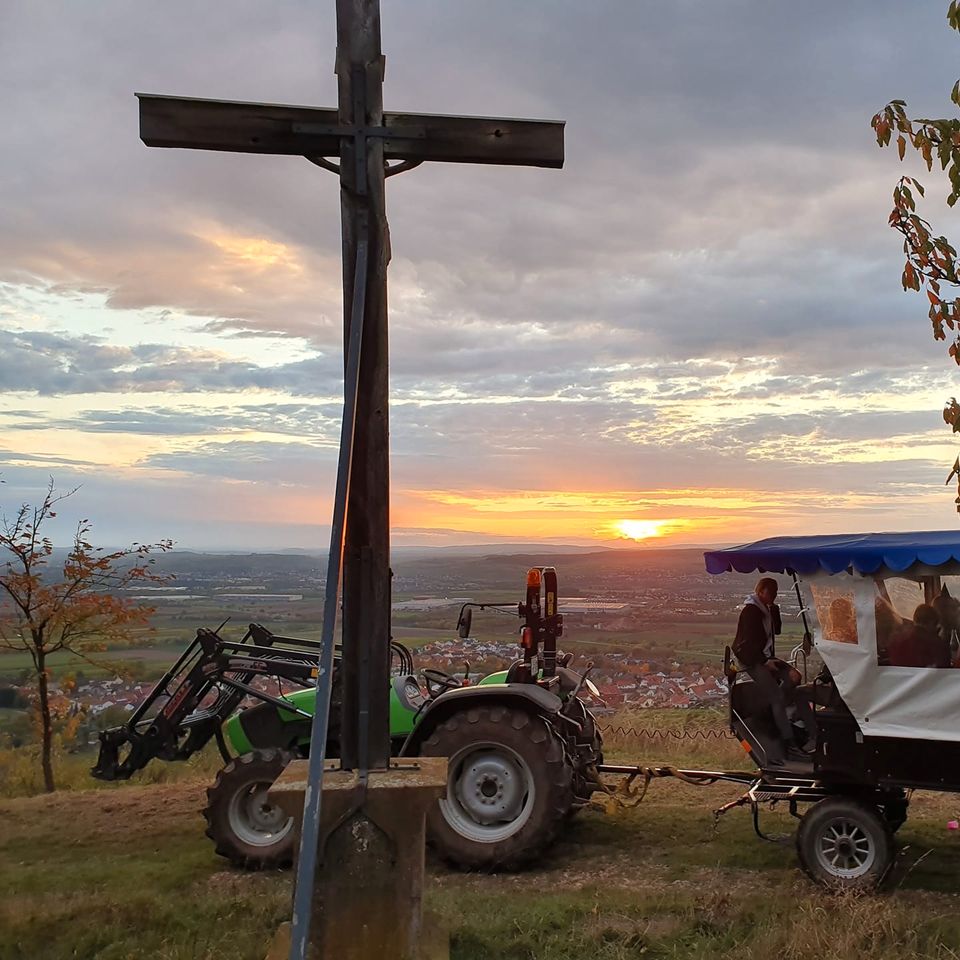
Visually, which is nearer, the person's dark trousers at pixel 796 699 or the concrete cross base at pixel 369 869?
Result: the concrete cross base at pixel 369 869

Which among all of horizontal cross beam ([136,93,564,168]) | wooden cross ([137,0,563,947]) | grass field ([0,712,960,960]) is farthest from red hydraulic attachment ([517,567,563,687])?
horizontal cross beam ([136,93,564,168])

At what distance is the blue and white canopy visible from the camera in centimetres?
597

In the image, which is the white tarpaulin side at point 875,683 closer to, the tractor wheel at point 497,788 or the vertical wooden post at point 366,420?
the tractor wheel at point 497,788

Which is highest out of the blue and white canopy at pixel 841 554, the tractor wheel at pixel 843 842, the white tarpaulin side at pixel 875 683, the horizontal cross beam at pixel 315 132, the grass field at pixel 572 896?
the horizontal cross beam at pixel 315 132

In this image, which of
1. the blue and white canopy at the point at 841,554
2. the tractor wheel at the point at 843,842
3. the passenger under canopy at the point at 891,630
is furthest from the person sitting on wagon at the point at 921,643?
the tractor wheel at the point at 843,842

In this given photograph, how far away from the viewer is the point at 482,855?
710 centimetres

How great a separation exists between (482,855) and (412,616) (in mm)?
20598

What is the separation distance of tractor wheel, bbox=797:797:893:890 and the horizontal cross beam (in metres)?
5.00

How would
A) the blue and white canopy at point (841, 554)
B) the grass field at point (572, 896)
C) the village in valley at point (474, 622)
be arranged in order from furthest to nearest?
1. the village in valley at point (474, 622)
2. the blue and white canopy at point (841, 554)
3. the grass field at point (572, 896)

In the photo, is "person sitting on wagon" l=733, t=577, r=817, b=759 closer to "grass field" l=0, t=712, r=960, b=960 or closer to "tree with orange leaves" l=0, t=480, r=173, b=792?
"grass field" l=0, t=712, r=960, b=960

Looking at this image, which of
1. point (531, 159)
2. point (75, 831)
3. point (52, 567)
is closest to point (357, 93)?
point (531, 159)

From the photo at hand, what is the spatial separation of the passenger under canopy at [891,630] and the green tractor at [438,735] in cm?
228

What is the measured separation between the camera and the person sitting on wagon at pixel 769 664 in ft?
23.7

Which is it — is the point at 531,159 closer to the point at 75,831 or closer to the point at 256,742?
the point at 256,742
